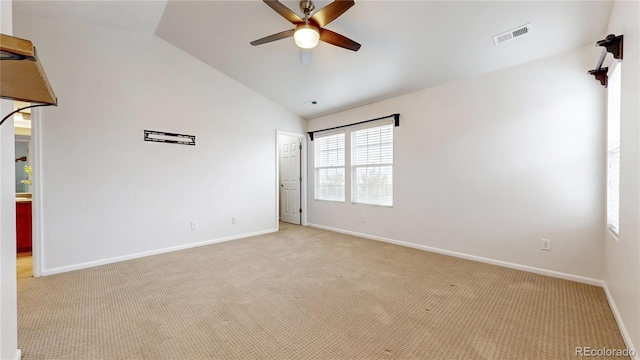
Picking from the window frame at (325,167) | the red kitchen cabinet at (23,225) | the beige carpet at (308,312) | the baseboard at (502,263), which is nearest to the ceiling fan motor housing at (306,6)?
the beige carpet at (308,312)

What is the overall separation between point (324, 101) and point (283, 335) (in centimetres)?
386

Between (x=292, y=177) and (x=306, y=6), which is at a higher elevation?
(x=306, y=6)

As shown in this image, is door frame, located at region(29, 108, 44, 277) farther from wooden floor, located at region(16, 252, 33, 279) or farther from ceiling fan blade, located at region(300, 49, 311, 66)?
ceiling fan blade, located at region(300, 49, 311, 66)

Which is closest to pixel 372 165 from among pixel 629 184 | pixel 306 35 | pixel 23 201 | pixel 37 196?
pixel 306 35

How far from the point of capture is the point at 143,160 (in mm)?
3602

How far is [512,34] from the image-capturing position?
2598 mm

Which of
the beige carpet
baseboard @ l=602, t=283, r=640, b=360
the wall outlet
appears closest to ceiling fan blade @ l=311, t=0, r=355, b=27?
the beige carpet

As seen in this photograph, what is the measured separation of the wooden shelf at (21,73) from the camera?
87cm

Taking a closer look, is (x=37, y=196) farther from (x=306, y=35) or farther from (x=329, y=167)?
(x=329, y=167)

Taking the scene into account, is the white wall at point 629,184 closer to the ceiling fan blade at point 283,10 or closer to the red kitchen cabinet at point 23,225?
the ceiling fan blade at point 283,10

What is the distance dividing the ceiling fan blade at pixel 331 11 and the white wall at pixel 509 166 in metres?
2.15

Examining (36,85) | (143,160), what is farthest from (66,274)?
(36,85)

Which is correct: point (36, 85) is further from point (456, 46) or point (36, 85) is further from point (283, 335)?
point (456, 46)

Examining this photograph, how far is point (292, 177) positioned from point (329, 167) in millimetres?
1113
